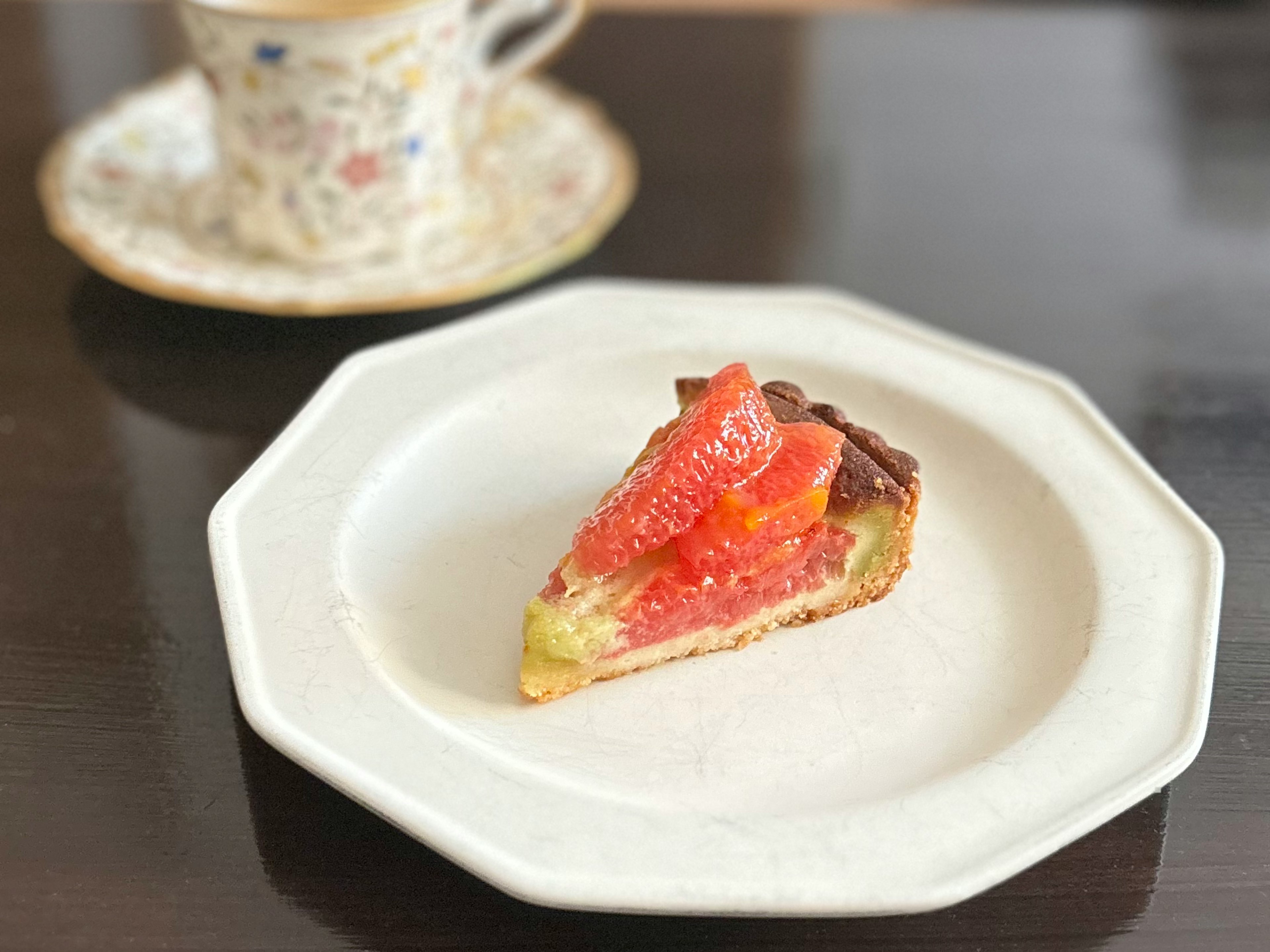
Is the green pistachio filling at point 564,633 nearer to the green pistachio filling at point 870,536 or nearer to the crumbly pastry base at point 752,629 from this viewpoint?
the crumbly pastry base at point 752,629

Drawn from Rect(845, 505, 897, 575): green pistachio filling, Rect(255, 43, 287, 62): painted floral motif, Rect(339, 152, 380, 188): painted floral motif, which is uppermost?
Rect(255, 43, 287, 62): painted floral motif

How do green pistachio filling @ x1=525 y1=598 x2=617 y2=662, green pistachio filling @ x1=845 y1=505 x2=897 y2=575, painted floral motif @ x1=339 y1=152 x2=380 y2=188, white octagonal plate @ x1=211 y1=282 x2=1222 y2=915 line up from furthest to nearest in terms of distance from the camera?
painted floral motif @ x1=339 y1=152 x2=380 y2=188 < green pistachio filling @ x1=845 y1=505 x2=897 y2=575 < green pistachio filling @ x1=525 y1=598 x2=617 y2=662 < white octagonal plate @ x1=211 y1=282 x2=1222 y2=915

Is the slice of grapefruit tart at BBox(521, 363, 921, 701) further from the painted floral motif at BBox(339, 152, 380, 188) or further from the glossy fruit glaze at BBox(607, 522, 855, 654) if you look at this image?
the painted floral motif at BBox(339, 152, 380, 188)

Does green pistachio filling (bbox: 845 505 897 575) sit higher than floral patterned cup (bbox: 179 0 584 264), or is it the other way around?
floral patterned cup (bbox: 179 0 584 264)

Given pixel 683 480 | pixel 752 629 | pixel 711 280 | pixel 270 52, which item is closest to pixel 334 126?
pixel 270 52

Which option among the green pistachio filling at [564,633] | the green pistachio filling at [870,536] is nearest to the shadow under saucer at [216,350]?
the green pistachio filling at [564,633]

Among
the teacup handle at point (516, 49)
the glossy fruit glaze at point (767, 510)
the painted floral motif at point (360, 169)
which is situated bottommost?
the glossy fruit glaze at point (767, 510)

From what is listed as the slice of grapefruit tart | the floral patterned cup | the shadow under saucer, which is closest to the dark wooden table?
the shadow under saucer
